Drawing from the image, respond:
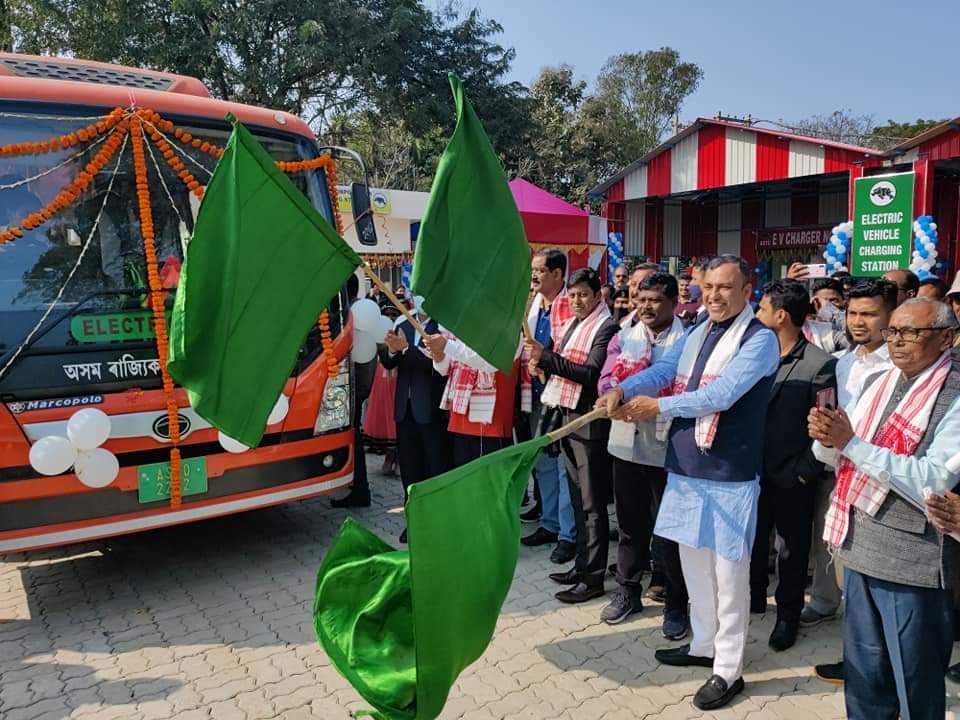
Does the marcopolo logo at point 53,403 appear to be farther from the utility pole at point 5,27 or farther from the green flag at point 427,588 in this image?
the utility pole at point 5,27

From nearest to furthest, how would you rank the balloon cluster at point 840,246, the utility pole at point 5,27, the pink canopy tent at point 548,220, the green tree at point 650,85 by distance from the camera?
1. the balloon cluster at point 840,246
2. the pink canopy tent at point 548,220
3. the utility pole at point 5,27
4. the green tree at point 650,85

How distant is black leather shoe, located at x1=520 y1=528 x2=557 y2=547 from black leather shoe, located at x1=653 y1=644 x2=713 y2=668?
5.60 feet

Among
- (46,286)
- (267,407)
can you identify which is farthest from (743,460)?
(46,286)

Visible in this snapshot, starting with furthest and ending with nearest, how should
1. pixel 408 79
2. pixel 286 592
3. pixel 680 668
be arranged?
1. pixel 408 79
2. pixel 286 592
3. pixel 680 668

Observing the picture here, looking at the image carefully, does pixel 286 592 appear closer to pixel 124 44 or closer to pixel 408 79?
pixel 124 44

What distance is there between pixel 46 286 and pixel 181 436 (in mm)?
1035

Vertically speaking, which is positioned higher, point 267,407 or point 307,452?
point 267,407

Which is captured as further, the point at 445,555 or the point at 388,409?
the point at 388,409

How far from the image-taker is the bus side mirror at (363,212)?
5242 mm

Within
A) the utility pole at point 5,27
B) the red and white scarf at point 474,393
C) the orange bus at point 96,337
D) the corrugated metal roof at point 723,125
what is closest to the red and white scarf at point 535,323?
the red and white scarf at point 474,393

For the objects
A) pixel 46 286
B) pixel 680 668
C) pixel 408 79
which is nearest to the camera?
pixel 680 668

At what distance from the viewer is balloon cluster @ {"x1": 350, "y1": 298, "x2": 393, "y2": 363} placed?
202 inches

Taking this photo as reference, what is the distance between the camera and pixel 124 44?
15.8 m

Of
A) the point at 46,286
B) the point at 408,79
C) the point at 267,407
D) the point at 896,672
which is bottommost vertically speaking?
the point at 896,672
